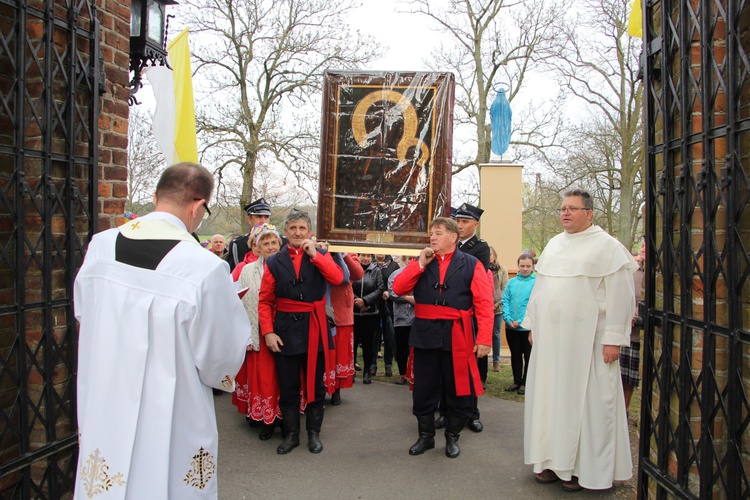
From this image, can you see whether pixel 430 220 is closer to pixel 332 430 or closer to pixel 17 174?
pixel 332 430

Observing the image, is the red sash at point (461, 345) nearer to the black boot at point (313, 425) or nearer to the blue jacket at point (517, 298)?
the black boot at point (313, 425)

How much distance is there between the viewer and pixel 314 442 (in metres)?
5.05

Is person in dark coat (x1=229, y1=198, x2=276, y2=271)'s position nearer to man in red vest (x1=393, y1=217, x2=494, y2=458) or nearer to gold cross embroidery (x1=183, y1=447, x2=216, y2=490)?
man in red vest (x1=393, y1=217, x2=494, y2=458)

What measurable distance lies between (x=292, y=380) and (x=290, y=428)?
1.43 ft

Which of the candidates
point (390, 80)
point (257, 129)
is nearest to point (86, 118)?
point (390, 80)

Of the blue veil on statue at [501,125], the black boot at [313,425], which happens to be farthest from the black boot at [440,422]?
the blue veil on statue at [501,125]

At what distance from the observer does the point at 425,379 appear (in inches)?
194

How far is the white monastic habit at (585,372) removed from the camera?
414 cm

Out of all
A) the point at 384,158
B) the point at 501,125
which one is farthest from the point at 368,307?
the point at 501,125

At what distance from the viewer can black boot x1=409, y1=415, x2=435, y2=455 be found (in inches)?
196

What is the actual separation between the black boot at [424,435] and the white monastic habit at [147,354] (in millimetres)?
2821

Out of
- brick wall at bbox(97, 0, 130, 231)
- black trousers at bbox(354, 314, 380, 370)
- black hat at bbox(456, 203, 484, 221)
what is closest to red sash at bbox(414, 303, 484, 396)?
black hat at bbox(456, 203, 484, 221)

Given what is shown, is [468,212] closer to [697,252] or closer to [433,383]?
[433,383]

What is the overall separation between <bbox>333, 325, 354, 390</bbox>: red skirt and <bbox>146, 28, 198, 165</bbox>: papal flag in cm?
233
